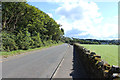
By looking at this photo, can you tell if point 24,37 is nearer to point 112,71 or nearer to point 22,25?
point 22,25

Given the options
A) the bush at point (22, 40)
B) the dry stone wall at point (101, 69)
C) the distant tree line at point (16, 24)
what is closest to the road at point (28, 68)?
the dry stone wall at point (101, 69)

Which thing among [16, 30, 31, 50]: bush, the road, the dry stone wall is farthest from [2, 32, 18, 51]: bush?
the dry stone wall

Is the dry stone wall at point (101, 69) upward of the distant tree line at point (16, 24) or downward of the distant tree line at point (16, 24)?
downward

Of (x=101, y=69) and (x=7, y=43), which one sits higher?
(x=7, y=43)

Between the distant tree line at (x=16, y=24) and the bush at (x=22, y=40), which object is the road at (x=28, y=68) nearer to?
the distant tree line at (x=16, y=24)

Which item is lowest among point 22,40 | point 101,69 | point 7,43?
point 101,69

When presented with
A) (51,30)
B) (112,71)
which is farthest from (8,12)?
→ (51,30)

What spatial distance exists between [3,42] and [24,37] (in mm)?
6469

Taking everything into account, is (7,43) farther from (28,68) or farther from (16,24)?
(28,68)

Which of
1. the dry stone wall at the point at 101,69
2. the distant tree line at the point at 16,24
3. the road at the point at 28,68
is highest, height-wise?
the distant tree line at the point at 16,24

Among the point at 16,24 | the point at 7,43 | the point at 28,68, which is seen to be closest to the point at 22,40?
the point at 7,43

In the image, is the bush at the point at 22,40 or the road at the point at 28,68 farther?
the bush at the point at 22,40

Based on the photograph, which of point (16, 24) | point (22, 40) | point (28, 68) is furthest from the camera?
point (16, 24)

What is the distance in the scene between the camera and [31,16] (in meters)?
26.8
